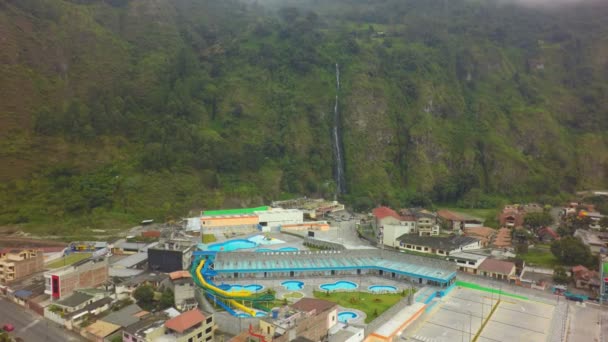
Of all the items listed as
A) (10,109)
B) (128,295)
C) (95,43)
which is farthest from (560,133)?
(10,109)

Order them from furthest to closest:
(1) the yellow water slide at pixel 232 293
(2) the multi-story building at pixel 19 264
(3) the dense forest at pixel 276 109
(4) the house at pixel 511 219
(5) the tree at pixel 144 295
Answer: (3) the dense forest at pixel 276 109 → (4) the house at pixel 511 219 → (2) the multi-story building at pixel 19 264 → (5) the tree at pixel 144 295 → (1) the yellow water slide at pixel 232 293

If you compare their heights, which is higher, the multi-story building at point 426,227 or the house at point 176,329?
the multi-story building at point 426,227

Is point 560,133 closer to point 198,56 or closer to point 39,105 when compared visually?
point 198,56

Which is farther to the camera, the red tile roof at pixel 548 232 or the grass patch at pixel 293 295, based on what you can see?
the red tile roof at pixel 548 232

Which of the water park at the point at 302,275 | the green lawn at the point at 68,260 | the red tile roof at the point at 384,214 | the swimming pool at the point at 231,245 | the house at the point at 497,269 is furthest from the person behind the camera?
the red tile roof at the point at 384,214

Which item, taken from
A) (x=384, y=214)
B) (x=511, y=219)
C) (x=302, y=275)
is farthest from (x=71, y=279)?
(x=511, y=219)

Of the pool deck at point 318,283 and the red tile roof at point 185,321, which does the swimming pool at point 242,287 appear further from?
the red tile roof at point 185,321

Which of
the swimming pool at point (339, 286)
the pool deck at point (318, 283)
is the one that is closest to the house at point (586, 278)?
the pool deck at point (318, 283)

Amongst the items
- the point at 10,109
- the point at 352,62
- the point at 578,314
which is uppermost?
the point at 352,62
